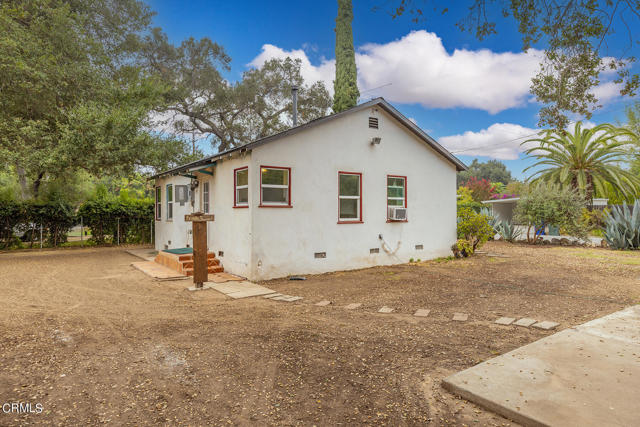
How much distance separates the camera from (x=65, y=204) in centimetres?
1498

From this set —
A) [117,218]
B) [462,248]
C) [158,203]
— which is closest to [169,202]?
[158,203]

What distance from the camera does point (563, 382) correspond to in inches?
117

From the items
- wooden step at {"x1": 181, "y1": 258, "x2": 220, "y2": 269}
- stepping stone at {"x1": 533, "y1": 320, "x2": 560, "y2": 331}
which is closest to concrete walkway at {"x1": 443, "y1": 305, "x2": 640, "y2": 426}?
stepping stone at {"x1": 533, "y1": 320, "x2": 560, "y2": 331}

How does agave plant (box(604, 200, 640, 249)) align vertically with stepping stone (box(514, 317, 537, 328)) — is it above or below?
above

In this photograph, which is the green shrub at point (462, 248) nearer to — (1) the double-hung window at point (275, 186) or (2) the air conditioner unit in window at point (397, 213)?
(2) the air conditioner unit in window at point (397, 213)

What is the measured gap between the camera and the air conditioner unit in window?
1045 centimetres

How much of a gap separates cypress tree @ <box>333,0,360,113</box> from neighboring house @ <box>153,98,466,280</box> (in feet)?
13.9

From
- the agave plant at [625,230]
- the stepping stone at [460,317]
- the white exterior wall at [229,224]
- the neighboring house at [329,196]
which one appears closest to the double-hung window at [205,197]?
the neighboring house at [329,196]

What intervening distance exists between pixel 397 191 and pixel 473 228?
10.6ft

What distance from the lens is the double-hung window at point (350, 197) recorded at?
9.68m

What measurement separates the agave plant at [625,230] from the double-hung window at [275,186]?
1321 centimetres

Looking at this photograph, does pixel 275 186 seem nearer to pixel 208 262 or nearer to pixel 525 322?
pixel 208 262

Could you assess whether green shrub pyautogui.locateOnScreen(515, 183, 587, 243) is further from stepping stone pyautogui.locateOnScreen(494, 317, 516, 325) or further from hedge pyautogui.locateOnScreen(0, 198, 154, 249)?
hedge pyautogui.locateOnScreen(0, 198, 154, 249)

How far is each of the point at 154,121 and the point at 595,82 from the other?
67.9 feet
